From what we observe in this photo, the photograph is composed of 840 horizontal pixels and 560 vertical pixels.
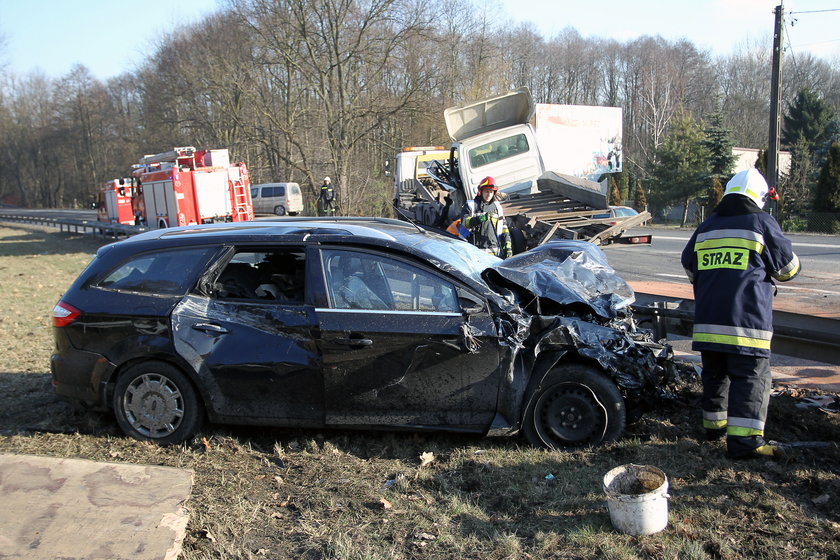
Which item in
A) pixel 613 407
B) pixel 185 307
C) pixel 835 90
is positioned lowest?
pixel 613 407

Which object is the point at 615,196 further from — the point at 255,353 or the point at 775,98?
the point at 255,353

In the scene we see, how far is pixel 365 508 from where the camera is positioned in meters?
3.54

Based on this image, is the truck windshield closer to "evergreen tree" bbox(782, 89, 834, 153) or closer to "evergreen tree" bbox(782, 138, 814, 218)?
"evergreen tree" bbox(782, 138, 814, 218)

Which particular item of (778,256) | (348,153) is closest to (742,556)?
(778,256)

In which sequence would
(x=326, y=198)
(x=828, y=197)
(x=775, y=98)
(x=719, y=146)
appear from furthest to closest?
(x=719, y=146) → (x=828, y=197) → (x=326, y=198) → (x=775, y=98)

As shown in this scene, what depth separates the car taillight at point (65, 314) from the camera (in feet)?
14.9

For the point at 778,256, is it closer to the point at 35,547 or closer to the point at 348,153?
the point at 35,547

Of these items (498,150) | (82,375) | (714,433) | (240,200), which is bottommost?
(714,433)

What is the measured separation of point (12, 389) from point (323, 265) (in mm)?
3433

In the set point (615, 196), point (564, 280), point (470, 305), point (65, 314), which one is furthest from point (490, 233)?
point (615, 196)

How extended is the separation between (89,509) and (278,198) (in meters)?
32.2

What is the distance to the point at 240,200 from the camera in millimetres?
22656

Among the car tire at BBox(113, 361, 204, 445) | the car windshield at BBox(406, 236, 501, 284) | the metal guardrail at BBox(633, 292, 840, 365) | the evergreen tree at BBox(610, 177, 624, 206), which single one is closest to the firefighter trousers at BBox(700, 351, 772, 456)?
the metal guardrail at BBox(633, 292, 840, 365)

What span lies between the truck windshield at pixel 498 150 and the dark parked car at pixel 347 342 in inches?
330
